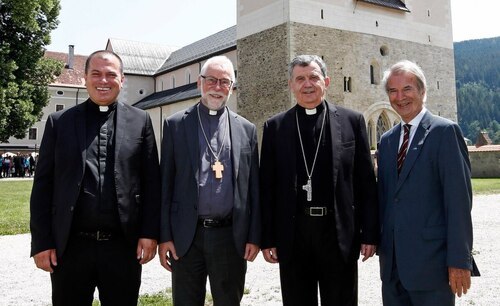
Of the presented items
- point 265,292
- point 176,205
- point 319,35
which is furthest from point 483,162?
point 176,205

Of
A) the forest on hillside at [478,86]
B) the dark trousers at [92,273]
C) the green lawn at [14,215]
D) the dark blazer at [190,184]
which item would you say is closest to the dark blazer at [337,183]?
the dark blazer at [190,184]

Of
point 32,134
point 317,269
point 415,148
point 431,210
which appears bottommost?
point 317,269

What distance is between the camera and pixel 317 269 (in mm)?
3121

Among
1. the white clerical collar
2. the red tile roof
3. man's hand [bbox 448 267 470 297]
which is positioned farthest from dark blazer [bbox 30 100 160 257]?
the red tile roof

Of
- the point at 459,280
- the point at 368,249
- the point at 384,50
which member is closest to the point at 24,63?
the point at 384,50

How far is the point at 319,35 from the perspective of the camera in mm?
21547

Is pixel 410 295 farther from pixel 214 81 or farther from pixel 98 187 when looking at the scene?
pixel 98 187

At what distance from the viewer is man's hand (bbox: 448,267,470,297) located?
261 centimetres

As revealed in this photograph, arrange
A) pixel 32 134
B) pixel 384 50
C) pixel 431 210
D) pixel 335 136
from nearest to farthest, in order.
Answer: pixel 431 210
pixel 335 136
pixel 384 50
pixel 32 134

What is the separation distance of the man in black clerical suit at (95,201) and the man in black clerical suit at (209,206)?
143 mm

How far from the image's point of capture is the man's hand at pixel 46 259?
113 inches

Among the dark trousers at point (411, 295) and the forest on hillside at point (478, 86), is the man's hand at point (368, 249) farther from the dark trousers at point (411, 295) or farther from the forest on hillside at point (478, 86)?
the forest on hillside at point (478, 86)

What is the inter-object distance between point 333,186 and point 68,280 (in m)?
1.87

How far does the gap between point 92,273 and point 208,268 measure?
2.52 feet
